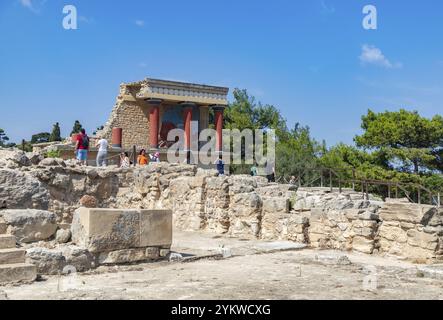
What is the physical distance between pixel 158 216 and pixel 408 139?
74.8 feet

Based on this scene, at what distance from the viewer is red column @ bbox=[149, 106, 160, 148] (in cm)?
3006

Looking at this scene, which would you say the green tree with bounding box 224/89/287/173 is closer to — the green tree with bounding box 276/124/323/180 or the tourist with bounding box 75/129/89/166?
the green tree with bounding box 276/124/323/180

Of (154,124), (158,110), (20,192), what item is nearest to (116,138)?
(154,124)

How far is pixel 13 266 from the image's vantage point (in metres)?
5.57

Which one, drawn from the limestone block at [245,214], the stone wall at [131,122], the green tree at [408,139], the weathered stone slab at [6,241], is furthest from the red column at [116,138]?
the weathered stone slab at [6,241]

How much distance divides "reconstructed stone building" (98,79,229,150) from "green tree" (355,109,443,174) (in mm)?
10041

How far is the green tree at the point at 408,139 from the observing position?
1025 inches

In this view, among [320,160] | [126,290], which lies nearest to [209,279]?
[126,290]

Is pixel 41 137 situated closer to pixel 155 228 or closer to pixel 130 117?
pixel 130 117

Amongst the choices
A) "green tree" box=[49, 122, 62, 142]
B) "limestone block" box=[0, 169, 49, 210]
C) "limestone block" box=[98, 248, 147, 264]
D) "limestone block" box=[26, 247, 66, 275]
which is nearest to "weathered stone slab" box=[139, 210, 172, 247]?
"limestone block" box=[98, 248, 147, 264]

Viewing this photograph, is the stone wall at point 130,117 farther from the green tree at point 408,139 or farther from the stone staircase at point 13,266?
the stone staircase at point 13,266

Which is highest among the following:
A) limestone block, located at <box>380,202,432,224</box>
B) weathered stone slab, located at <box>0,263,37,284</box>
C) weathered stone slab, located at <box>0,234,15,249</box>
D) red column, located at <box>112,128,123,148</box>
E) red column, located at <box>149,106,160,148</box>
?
red column, located at <box>149,106,160,148</box>

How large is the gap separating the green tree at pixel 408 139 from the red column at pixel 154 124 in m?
12.4
